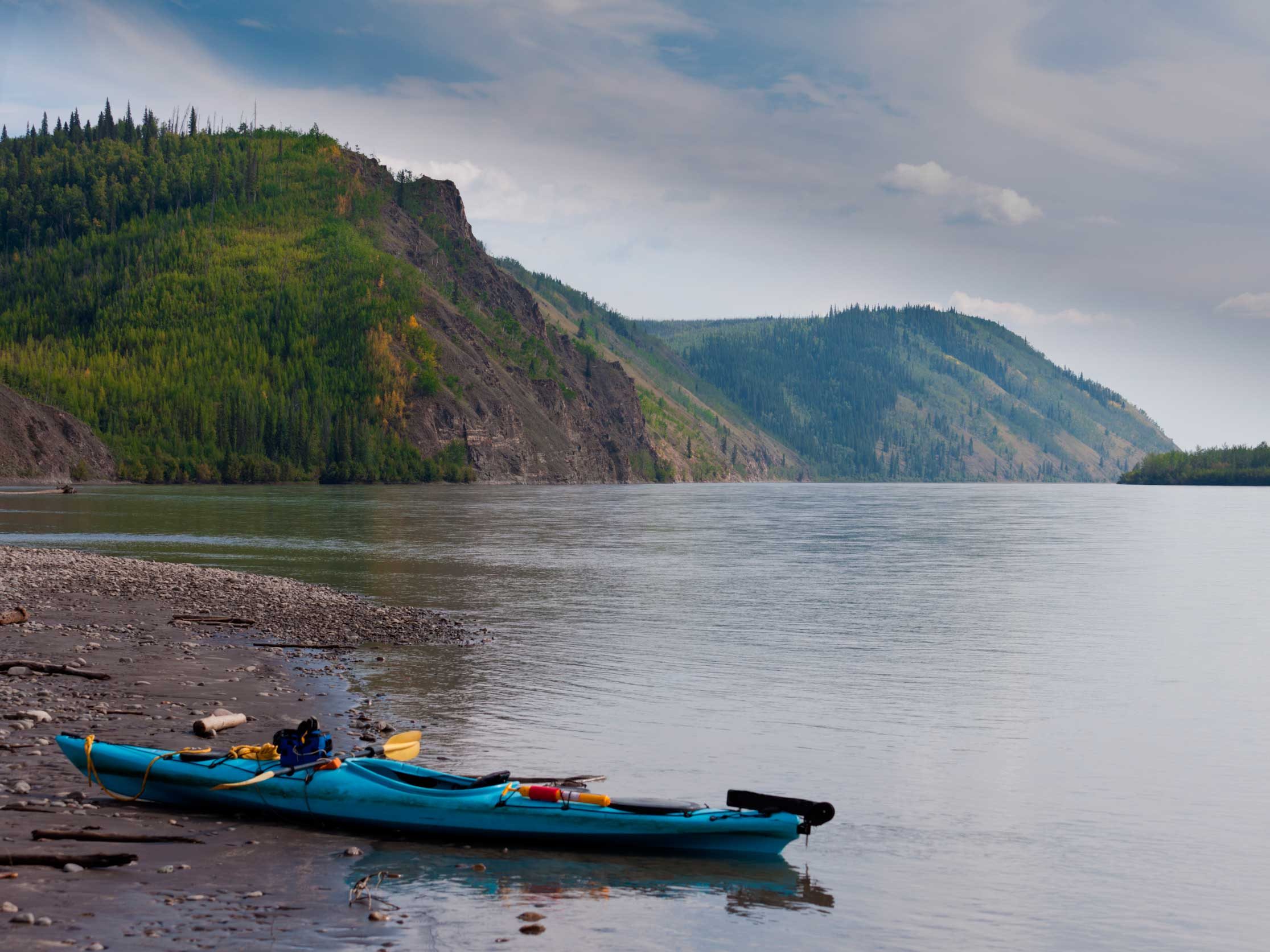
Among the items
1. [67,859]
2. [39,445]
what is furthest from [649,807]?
[39,445]

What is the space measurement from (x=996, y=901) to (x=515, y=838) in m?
7.34

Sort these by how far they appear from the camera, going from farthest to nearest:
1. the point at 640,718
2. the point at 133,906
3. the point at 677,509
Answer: the point at 677,509, the point at 640,718, the point at 133,906

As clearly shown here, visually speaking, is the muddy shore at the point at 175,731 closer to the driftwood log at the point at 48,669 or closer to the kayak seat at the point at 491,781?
the driftwood log at the point at 48,669

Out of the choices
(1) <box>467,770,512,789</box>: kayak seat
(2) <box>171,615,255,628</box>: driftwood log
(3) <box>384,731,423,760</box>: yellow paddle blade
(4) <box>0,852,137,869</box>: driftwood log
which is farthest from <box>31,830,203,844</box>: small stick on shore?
(2) <box>171,615,255,628</box>: driftwood log

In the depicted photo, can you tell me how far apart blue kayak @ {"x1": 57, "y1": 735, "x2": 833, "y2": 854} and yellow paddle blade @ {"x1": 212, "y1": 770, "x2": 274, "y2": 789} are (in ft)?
0.23

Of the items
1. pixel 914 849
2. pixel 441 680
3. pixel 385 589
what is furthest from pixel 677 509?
pixel 914 849

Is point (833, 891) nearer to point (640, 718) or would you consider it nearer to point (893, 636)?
point (640, 718)

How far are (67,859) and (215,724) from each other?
23.7 feet

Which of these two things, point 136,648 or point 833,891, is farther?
point 136,648

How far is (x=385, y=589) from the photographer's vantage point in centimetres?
5234

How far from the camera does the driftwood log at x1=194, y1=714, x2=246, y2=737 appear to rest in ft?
71.7

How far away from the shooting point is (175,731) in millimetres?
22250

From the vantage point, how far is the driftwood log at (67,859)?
14584 mm

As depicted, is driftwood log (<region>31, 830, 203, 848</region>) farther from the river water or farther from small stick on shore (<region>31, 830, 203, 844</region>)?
the river water
